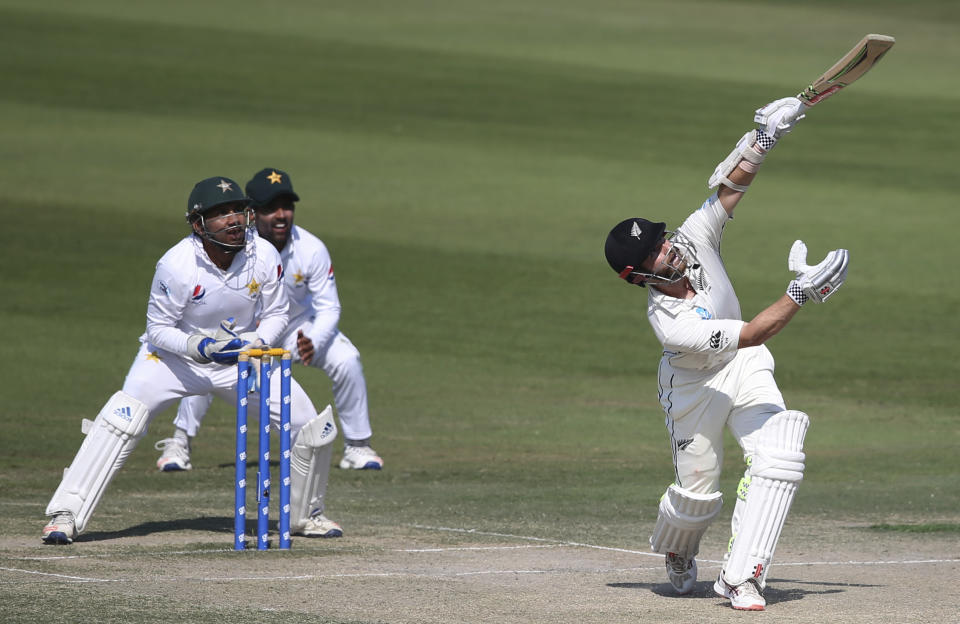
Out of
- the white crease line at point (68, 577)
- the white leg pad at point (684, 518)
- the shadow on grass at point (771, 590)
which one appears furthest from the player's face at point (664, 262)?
the white crease line at point (68, 577)

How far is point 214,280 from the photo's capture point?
8062 mm

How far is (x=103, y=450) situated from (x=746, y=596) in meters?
3.47

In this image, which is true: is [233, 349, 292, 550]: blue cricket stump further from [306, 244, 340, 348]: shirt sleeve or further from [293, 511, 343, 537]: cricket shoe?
[306, 244, 340, 348]: shirt sleeve

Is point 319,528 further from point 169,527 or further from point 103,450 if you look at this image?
point 103,450

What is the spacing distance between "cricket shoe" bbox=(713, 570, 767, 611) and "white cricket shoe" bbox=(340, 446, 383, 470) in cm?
489

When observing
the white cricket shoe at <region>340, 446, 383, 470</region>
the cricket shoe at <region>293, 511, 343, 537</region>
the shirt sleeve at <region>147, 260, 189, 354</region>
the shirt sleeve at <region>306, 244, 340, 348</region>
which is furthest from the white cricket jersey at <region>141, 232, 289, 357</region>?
the white cricket shoe at <region>340, 446, 383, 470</region>

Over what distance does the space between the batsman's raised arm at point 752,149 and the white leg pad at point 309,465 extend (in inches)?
98.4

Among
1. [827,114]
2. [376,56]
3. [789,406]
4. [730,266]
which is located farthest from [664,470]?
[376,56]

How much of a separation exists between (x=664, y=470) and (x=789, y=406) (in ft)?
8.16

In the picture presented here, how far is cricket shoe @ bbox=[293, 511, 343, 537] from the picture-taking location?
8141 mm

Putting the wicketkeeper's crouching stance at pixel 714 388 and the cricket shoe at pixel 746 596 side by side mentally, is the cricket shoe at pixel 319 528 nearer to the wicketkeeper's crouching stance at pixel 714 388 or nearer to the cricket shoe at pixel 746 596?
the wicketkeeper's crouching stance at pixel 714 388

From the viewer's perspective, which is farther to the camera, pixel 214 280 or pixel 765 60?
pixel 765 60

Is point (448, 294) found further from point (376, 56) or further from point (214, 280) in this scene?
point (376, 56)

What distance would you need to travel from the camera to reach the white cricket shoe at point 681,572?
674 cm
